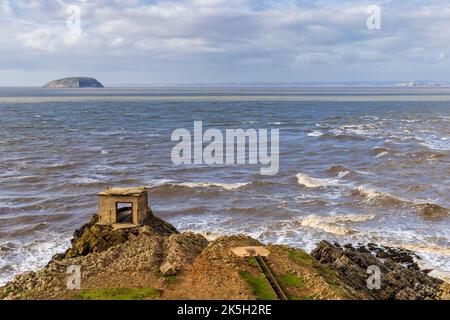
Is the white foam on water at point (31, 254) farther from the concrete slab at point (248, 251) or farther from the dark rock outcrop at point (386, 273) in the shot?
the dark rock outcrop at point (386, 273)

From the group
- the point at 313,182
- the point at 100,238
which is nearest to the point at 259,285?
the point at 100,238

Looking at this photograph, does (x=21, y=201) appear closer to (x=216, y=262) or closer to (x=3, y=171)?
(x=3, y=171)

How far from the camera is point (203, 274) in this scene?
2098 centimetres

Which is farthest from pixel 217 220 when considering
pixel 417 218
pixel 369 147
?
pixel 369 147

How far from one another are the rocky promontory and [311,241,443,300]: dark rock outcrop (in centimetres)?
5

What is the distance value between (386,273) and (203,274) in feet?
34.7

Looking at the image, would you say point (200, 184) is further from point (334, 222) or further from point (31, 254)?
point (31, 254)

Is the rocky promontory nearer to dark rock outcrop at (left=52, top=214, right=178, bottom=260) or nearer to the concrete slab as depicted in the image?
dark rock outcrop at (left=52, top=214, right=178, bottom=260)

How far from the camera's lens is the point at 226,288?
19656 millimetres

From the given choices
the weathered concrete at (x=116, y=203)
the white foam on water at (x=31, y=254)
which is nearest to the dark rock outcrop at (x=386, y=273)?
the weathered concrete at (x=116, y=203)

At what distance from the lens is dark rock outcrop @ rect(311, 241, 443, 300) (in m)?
22.9

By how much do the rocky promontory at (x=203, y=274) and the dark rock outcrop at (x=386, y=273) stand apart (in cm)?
5

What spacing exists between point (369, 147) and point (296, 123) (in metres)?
41.3

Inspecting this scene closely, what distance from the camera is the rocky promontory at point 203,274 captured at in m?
19.5
